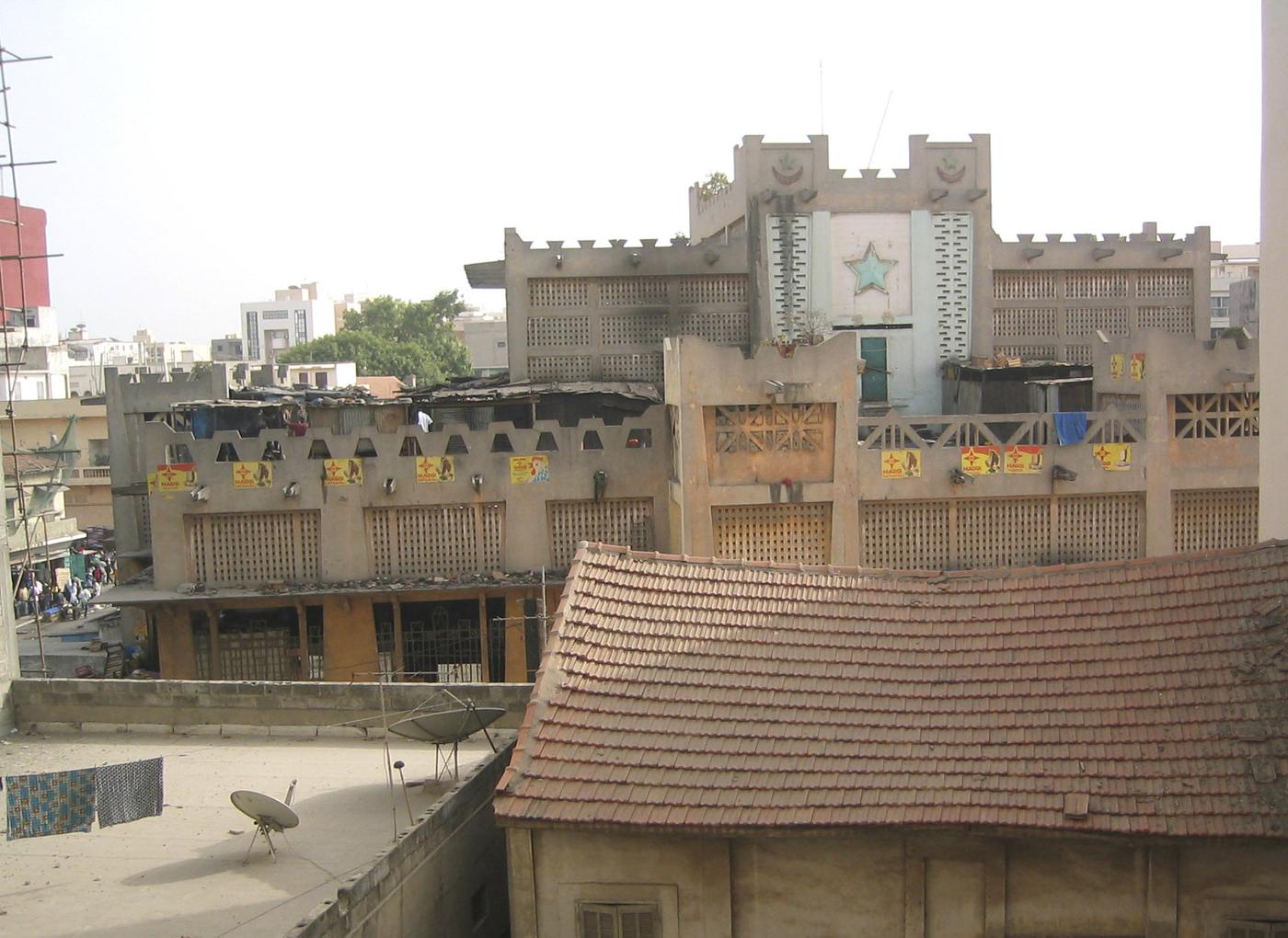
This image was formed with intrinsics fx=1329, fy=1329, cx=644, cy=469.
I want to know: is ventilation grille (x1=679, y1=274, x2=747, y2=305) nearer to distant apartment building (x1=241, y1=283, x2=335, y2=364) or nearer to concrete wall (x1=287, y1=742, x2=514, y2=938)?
concrete wall (x1=287, y1=742, x2=514, y2=938)

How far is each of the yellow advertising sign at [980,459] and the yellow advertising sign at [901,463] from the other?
83cm

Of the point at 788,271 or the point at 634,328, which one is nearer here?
the point at 788,271

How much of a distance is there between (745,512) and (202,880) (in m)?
11.9

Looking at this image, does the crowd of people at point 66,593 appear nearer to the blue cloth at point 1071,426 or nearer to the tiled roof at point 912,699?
the blue cloth at point 1071,426

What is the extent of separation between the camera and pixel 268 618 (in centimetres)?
2322

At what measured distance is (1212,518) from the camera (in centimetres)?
2289

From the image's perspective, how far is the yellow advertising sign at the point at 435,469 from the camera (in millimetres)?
22609


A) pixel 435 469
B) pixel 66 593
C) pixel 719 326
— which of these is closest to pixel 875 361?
pixel 719 326

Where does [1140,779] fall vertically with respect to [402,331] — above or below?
below

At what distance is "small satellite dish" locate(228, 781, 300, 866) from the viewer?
1162 cm

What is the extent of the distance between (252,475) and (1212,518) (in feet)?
53.8

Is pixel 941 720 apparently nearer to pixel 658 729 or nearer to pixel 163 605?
pixel 658 729

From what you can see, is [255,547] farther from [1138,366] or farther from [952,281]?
[952,281]

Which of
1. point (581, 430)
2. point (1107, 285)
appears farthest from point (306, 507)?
point (1107, 285)
